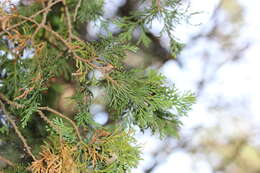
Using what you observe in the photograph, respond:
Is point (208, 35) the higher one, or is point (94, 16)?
point (94, 16)

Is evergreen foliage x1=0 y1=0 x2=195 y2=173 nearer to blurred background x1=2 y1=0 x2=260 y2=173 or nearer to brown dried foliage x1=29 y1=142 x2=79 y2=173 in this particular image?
brown dried foliage x1=29 y1=142 x2=79 y2=173

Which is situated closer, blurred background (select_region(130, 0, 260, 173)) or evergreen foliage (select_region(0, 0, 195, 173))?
evergreen foliage (select_region(0, 0, 195, 173))

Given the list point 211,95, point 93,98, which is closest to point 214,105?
point 211,95

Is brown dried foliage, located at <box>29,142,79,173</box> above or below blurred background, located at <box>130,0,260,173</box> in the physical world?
above

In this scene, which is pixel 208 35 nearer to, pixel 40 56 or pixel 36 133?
pixel 36 133

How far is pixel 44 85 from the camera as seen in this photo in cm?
63

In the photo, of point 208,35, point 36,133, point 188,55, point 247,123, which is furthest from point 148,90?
point 247,123

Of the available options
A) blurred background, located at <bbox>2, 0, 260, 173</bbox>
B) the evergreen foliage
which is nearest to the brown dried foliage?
the evergreen foliage

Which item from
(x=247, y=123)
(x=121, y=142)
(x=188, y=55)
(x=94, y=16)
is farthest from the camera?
(x=247, y=123)

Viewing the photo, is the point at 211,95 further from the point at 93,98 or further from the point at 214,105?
the point at 93,98

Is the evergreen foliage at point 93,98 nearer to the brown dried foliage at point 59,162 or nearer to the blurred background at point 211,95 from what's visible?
the brown dried foliage at point 59,162

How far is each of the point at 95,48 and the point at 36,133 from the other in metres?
0.40

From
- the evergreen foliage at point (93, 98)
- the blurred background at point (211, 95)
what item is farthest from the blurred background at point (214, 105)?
the evergreen foliage at point (93, 98)

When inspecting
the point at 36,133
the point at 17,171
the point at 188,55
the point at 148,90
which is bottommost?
the point at 188,55
